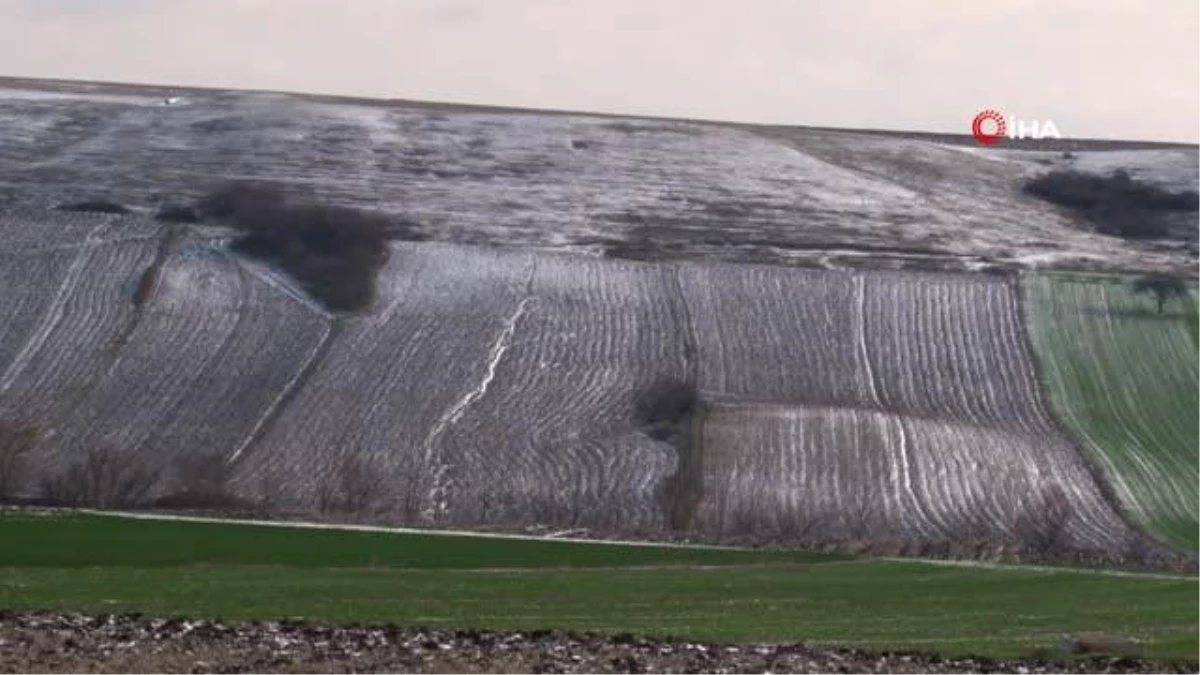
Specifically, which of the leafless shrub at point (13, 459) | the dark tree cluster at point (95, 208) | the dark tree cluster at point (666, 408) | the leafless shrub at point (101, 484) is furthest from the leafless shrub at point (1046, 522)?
the dark tree cluster at point (95, 208)

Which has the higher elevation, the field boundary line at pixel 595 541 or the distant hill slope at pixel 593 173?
the distant hill slope at pixel 593 173

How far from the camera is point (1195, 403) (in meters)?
65.8

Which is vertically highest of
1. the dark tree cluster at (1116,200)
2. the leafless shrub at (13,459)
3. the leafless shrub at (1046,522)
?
the dark tree cluster at (1116,200)

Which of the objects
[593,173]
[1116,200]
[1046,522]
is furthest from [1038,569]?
[593,173]

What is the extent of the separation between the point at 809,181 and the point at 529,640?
212 ft

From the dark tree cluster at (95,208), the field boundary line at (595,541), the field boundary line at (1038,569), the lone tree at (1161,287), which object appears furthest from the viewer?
the dark tree cluster at (95,208)

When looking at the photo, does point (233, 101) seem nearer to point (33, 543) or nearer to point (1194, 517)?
point (1194, 517)

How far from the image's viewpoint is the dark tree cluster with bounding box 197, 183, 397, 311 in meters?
71.2

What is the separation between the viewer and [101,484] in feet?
171

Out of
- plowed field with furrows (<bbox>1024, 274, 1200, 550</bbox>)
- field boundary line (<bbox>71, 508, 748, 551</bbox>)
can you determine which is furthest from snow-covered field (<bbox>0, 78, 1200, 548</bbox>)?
field boundary line (<bbox>71, 508, 748, 551</bbox>)

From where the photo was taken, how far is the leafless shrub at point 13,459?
52.2m

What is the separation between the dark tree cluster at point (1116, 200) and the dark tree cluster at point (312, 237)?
73.0ft

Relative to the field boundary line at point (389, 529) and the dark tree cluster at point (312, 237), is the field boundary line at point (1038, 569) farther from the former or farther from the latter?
the dark tree cluster at point (312, 237)

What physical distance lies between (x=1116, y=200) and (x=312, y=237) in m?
26.9
